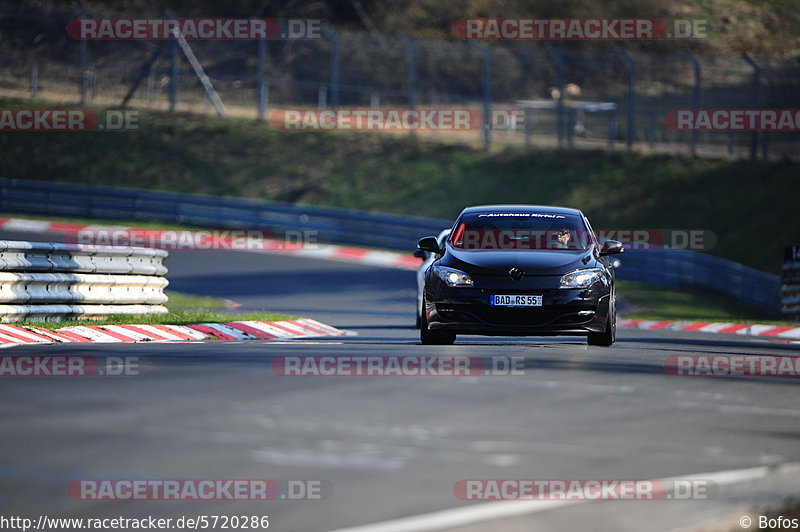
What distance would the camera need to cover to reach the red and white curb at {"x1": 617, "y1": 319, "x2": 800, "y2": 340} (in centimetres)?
2036

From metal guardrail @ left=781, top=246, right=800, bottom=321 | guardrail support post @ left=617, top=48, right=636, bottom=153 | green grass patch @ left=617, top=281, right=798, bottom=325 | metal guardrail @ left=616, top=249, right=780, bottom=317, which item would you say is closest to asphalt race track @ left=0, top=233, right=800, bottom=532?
metal guardrail @ left=781, top=246, right=800, bottom=321

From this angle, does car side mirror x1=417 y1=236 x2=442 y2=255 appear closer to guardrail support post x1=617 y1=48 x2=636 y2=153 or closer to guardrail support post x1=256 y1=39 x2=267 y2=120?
guardrail support post x1=617 y1=48 x2=636 y2=153

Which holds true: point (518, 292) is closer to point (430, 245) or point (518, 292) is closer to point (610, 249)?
point (430, 245)

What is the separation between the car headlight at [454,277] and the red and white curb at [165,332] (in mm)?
3160

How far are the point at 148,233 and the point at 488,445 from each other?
27.4 meters

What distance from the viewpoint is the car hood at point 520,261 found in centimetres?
1355

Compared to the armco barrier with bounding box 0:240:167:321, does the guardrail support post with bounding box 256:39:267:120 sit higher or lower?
higher

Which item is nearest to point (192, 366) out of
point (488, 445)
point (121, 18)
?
A: point (488, 445)

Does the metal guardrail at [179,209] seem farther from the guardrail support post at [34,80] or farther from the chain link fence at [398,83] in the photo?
the guardrail support post at [34,80]

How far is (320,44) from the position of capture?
52000 millimetres

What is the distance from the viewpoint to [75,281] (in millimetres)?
16297

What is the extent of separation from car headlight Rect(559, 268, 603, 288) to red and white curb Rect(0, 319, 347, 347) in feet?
14.2

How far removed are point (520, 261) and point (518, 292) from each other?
1.34ft

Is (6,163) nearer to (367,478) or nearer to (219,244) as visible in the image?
(219,244)
